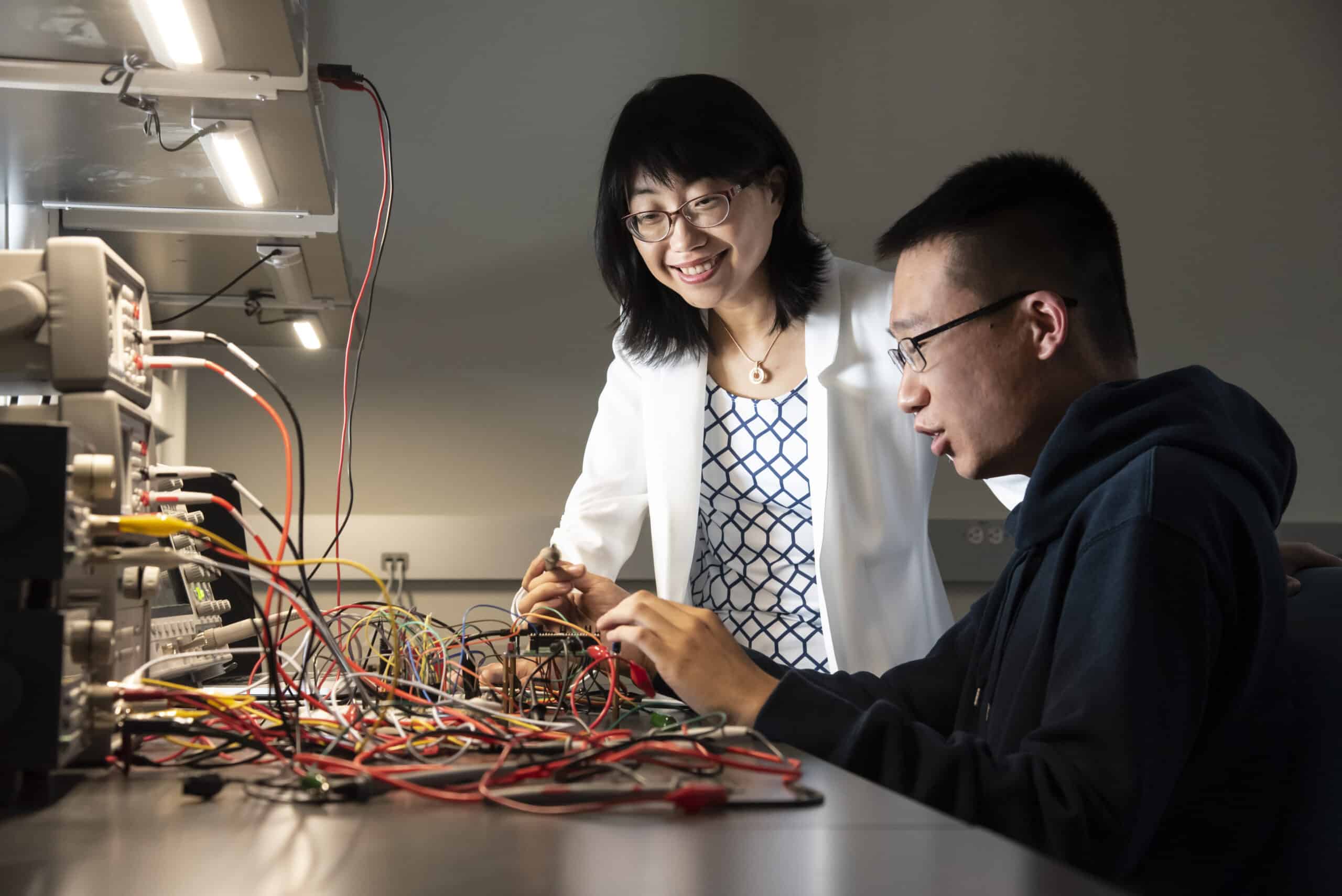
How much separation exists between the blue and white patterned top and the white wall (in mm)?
1305

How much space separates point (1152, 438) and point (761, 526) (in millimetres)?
1016

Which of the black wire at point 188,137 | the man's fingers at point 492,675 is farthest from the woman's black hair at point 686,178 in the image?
the man's fingers at point 492,675

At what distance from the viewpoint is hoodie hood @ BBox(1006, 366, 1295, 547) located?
3.05 ft

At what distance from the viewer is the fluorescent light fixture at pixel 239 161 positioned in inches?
54.8

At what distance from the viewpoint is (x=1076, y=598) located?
35.9 inches

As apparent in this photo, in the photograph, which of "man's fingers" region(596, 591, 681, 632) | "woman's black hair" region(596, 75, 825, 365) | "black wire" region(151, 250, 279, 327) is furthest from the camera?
"black wire" region(151, 250, 279, 327)

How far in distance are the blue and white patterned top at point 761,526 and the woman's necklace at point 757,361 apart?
44mm

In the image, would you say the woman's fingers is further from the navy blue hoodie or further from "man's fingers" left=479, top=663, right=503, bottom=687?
the navy blue hoodie

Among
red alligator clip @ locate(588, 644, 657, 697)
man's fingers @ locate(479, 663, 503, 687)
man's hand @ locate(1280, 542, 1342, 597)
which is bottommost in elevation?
man's fingers @ locate(479, 663, 503, 687)

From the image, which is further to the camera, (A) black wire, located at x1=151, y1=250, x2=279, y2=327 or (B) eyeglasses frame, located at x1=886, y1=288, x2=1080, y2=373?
(A) black wire, located at x1=151, y1=250, x2=279, y2=327

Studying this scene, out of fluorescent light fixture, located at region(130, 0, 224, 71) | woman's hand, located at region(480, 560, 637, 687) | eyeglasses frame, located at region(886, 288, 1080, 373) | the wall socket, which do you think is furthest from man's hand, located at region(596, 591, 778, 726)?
the wall socket

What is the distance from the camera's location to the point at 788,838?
55 centimetres

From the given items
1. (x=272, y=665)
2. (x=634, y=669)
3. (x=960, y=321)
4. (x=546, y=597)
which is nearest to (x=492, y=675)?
(x=546, y=597)

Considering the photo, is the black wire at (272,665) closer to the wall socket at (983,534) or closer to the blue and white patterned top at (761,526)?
the blue and white patterned top at (761,526)
